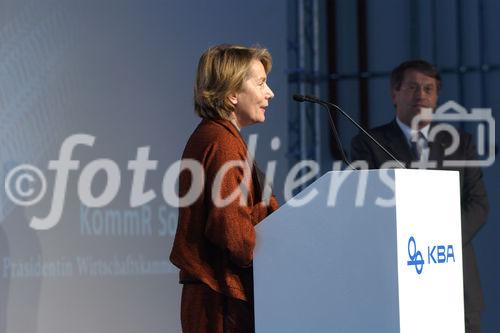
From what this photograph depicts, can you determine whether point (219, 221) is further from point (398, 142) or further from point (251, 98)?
point (398, 142)

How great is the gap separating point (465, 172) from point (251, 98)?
181 centimetres

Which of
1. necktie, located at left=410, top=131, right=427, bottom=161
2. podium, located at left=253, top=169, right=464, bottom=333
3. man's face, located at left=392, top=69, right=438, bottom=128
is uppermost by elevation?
man's face, located at left=392, top=69, right=438, bottom=128

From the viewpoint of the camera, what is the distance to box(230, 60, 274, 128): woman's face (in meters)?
2.79

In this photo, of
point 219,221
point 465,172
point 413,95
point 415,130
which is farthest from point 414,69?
point 219,221

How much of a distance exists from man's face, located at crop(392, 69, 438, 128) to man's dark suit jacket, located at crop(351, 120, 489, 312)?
7 cm

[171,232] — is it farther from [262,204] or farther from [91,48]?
[262,204]

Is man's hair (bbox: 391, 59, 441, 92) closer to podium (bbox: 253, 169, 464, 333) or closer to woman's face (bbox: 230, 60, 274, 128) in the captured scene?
woman's face (bbox: 230, 60, 274, 128)

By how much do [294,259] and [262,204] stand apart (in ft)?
0.78

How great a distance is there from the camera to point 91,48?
16.6ft

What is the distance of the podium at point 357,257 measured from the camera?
2.39 metres

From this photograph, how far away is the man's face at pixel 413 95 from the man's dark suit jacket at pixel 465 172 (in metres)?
0.07

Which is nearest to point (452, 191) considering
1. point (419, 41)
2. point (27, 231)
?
point (27, 231)

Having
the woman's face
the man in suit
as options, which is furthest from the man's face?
the woman's face

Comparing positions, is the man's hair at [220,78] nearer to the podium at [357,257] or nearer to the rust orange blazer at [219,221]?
the rust orange blazer at [219,221]
